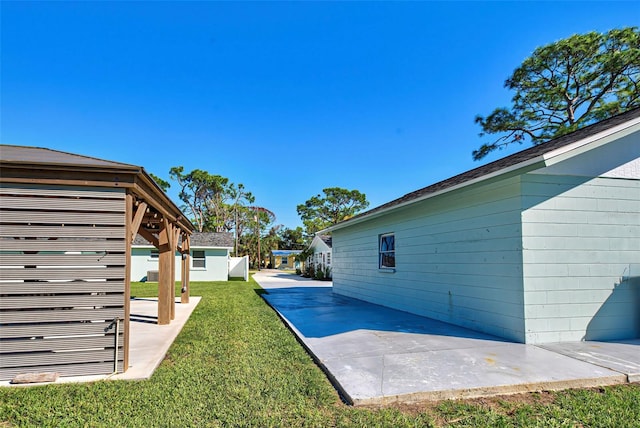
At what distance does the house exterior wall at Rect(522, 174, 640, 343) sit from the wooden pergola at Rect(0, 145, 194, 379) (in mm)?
5751

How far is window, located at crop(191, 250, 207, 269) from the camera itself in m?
21.2

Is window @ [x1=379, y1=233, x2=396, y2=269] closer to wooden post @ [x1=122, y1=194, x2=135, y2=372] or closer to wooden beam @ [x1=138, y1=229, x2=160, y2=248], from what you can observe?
wooden beam @ [x1=138, y1=229, x2=160, y2=248]

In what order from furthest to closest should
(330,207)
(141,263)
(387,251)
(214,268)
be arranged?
1. (330,207)
2. (214,268)
3. (141,263)
4. (387,251)

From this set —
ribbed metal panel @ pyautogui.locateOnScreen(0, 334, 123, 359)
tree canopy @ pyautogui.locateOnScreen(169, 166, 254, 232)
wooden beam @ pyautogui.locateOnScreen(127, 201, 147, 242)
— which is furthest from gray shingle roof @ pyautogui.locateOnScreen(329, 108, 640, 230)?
tree canopy @ pyautogui.locateOnScreen(169, 166, 254, 232)

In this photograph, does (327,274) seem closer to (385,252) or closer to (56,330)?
(385,252)

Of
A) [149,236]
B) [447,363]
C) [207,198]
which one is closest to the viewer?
[447,363]

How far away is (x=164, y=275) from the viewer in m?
7.29

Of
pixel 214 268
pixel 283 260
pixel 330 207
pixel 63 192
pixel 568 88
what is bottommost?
pixel 283 260

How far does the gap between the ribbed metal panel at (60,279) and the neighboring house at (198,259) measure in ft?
56.3

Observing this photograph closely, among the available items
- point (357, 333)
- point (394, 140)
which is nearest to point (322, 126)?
point (394, 140)

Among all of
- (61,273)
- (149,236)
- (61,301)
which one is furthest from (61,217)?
(149,236)

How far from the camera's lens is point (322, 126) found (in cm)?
1680

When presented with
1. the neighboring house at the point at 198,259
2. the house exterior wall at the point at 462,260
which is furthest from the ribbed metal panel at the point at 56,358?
the neighboring house at the point at 198,259

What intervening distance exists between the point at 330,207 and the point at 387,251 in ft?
105
